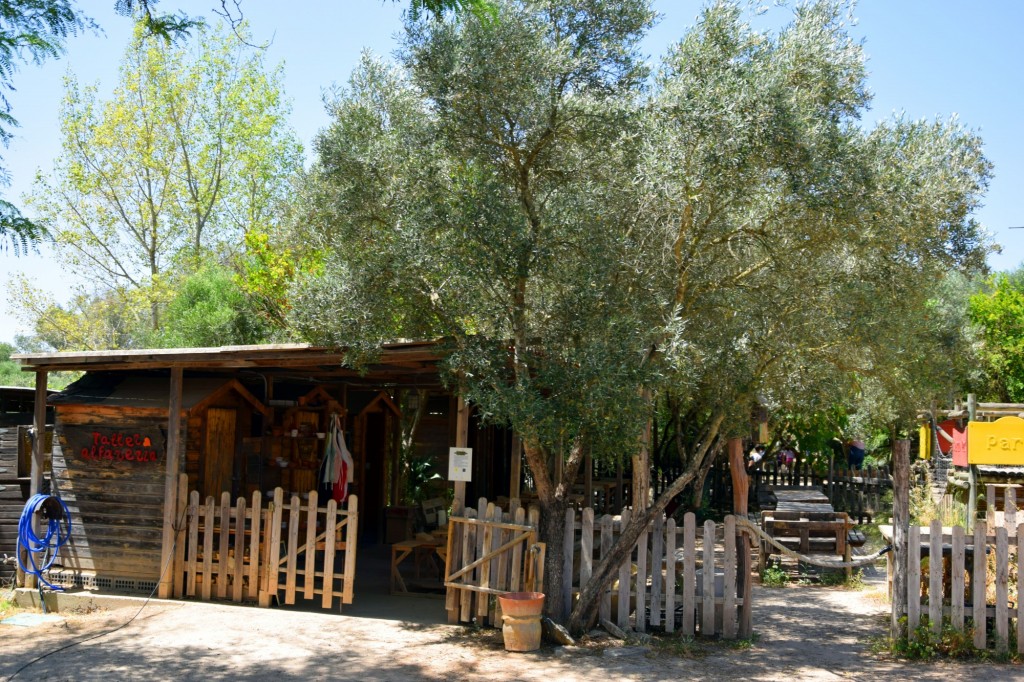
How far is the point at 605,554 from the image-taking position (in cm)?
855

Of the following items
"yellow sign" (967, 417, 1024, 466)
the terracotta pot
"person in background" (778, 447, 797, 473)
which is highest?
"yellow sign" (967, 417, 1024, 466)

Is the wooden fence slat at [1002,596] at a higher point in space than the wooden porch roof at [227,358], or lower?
lower

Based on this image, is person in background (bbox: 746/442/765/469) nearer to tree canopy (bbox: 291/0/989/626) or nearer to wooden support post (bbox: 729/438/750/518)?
wooden support post (bbox: 729/438/750/518)

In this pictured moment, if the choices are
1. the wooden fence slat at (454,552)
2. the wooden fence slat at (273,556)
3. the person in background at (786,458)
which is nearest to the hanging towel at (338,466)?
the wooden fence slat at (273,556)

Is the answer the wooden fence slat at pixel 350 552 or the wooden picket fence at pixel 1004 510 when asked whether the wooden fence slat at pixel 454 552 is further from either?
the wooden picket fence at pixel 1004 510

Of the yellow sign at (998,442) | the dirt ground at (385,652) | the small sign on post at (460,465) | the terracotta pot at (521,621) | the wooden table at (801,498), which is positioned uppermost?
the yellow sign at (998,442)

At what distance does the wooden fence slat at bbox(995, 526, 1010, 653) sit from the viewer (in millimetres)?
7781

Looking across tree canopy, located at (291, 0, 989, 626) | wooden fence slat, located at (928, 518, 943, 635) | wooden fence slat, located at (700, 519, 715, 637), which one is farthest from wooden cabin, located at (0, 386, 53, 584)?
wooden fence slat, located at (928, 518, 943, 635)

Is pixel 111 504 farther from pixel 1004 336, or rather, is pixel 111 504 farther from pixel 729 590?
pixel 1004 336

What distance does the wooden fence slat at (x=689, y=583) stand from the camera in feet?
27.2

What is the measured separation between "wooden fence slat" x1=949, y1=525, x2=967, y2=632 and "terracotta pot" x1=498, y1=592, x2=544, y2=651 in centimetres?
361

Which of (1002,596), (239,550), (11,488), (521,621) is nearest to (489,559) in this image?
(521,621)

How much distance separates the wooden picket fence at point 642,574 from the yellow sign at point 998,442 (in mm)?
4209

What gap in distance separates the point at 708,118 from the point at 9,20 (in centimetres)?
495
